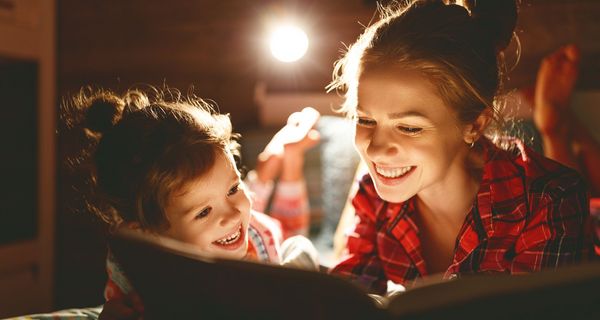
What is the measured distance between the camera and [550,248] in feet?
2.70

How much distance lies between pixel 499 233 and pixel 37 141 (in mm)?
1765

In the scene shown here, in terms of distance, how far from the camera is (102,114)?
93cm

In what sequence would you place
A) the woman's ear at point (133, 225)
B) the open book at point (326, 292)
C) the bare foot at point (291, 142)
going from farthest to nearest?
the bare foot at point (291, 142) → the woman's ear at point (133, 225) → the open book at point (326, 292)

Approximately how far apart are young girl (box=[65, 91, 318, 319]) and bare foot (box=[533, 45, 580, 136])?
2.87 feet

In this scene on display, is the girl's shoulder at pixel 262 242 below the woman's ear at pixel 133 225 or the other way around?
below

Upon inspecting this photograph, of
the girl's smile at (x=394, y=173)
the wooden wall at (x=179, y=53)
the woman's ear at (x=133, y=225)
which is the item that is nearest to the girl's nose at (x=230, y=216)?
the woman's ear at (x=133, y=225)

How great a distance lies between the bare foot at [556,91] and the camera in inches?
55.5

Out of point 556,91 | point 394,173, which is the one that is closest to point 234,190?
point 394,173

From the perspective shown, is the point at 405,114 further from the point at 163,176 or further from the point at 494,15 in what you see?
the point at 163,176

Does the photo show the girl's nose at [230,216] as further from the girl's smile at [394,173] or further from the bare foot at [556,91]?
the bare foot at [556,91]

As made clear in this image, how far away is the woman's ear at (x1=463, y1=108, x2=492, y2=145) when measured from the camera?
896mm

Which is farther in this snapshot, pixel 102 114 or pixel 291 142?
pixel 291 142

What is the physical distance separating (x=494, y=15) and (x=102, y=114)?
28.0 inches

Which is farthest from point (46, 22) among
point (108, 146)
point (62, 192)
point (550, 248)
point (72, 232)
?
point (550, 248)
